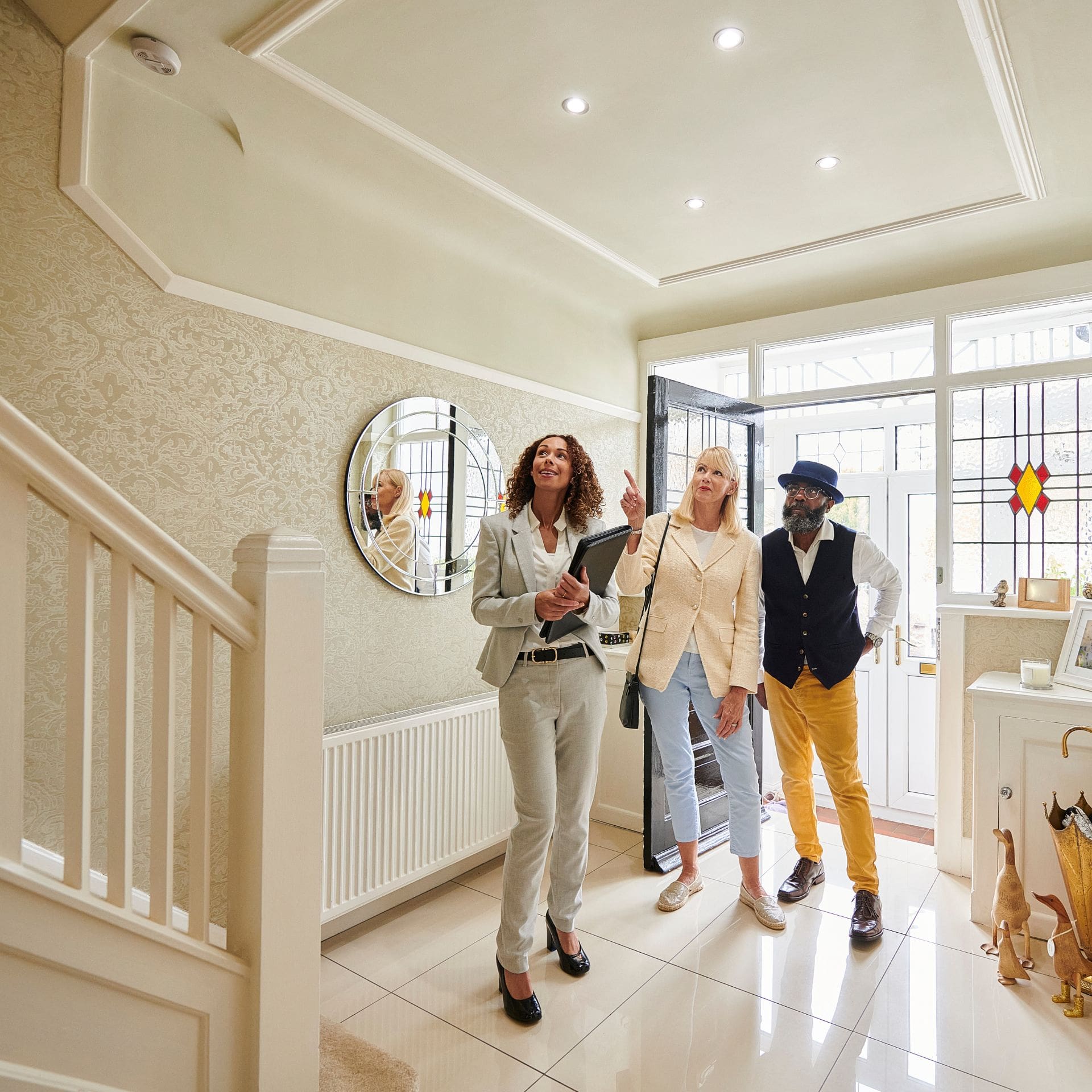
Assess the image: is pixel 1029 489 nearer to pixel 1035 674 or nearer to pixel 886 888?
pixel 1035 674

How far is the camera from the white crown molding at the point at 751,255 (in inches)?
70.2

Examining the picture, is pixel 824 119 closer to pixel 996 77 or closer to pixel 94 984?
pixel 996 77

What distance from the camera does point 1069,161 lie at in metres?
2.45

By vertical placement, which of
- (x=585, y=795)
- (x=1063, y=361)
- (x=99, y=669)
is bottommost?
(x=585, y=795)

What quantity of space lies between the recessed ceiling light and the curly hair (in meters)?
1.08

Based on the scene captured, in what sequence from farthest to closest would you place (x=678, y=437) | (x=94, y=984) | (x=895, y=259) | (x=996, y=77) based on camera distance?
1. (x=678, y=437)
2. (x=895, y=259)
3. (x=996, y=77)
4. (x=94, y=984)

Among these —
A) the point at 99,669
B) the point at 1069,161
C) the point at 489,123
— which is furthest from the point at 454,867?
the point at 1069,161

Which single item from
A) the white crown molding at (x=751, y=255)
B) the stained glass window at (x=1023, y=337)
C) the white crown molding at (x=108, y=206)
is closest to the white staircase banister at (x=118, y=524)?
the white crown molding at (x=108, y=206)

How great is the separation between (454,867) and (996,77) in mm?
3221

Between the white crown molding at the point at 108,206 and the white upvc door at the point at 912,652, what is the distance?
11.5ft

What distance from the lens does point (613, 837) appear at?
3471 millimetres

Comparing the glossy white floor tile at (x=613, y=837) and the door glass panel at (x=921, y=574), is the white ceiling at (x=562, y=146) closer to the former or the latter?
the door glass panel at (x=921, y=574)

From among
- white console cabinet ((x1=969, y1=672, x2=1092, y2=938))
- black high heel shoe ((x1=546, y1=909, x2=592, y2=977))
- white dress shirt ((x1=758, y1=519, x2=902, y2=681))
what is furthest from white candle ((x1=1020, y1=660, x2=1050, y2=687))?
black high heel shoe ((x1=546, y1=909, x2=592, y2=977))

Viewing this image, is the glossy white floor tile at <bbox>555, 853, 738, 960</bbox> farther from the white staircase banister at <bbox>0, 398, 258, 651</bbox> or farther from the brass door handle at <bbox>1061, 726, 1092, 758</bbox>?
the white staircase banister at <bbox>0, 398, 258, 651</bbox>
